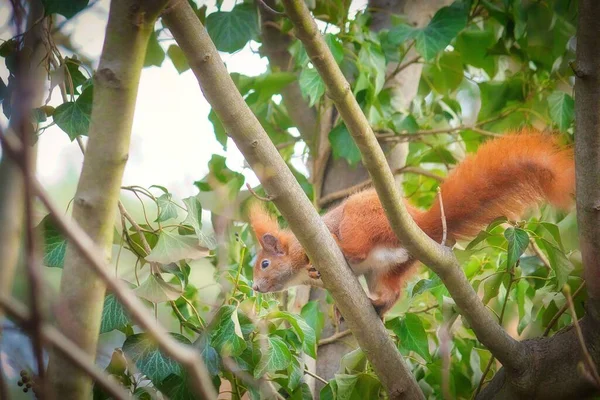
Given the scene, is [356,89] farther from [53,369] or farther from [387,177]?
[53,369]

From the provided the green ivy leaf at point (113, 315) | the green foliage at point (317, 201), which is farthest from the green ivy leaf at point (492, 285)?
the green ivy leaf at point (113, 315)

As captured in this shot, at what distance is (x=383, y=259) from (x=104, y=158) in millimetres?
1227

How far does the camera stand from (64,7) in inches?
52.8

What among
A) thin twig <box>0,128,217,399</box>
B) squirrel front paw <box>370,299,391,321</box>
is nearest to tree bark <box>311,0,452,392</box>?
squirrel front paw <box>370,299,391,321</box>

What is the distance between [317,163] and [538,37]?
94 centimetres

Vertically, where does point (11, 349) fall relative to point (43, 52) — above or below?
below

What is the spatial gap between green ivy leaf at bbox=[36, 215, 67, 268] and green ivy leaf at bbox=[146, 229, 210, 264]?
205mm

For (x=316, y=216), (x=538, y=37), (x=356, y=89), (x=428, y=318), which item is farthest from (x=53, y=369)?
(x=538, y=37)

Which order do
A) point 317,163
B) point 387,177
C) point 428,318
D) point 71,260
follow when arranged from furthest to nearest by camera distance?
point 317,163
point 428,318
point 387,177
point 71,260

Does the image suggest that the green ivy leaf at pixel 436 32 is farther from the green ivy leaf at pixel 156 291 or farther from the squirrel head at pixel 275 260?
the green ivy leaf at pixel 156 291

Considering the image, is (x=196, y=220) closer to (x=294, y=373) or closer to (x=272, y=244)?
(x=294, y=373)

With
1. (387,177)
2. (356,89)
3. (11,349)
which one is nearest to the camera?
(11,349)

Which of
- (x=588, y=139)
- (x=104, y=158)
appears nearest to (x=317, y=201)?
(x=588, y=139)

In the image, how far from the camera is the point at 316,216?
142 centimetres
